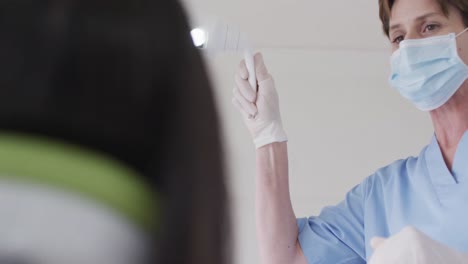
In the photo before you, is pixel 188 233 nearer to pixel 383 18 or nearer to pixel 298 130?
pixel 383 18

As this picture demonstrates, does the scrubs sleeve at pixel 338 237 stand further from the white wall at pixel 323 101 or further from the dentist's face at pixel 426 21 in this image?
the white wall at pixel 323 101

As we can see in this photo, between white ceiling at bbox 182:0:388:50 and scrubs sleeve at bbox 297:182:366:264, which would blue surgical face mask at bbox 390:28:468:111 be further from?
white ceiling at bbox 182:0:388:50

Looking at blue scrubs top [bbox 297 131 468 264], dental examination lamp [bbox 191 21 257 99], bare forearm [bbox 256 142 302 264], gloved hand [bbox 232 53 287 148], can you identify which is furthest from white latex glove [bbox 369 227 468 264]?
dental examination lamp [bbox 191 21 257 99]

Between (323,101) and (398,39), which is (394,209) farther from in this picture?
(323,101)

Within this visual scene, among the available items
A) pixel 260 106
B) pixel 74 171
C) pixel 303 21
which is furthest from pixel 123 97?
pixel 303 21

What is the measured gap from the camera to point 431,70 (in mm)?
1450

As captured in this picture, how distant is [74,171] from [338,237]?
1.24m

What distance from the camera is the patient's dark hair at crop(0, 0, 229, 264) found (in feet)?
0.82

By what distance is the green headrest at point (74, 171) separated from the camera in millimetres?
234

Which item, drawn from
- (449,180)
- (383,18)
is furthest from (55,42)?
(383,18)

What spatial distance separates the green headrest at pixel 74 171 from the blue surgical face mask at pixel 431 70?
126cm

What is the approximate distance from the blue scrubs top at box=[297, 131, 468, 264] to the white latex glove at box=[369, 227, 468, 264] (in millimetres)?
289

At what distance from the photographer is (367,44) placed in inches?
92.8

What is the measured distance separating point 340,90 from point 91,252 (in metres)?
2.18
